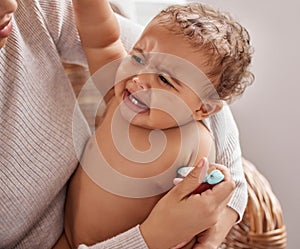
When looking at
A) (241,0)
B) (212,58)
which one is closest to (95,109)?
(212,58)

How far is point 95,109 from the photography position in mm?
1186

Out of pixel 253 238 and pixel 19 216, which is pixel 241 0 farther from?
pixel 19 216

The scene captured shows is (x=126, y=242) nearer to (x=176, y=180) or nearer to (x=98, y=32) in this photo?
(x=176, y=180)

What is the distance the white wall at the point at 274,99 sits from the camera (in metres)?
1.56

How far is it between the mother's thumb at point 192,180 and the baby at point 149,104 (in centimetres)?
5

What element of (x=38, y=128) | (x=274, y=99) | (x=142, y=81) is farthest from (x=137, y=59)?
(x=274, y=99)

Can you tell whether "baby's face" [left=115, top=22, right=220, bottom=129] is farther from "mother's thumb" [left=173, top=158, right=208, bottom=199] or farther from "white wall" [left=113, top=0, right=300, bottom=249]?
"white wall" [left=113, top=0, right=300, bottom=249]

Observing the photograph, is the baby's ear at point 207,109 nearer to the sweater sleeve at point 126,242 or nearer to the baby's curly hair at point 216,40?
the baby's curly hair at point 216,40

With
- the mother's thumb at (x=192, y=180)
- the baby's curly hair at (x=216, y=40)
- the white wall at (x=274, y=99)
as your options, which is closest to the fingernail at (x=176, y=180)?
the mother's thumb at (x=192, y=180)

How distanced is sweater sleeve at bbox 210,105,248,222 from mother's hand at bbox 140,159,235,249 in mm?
143

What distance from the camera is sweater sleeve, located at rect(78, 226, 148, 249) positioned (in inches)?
36.5

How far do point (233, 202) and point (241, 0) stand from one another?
684mm

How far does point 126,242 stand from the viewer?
929 mm

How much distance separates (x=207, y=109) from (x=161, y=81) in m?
0.10
